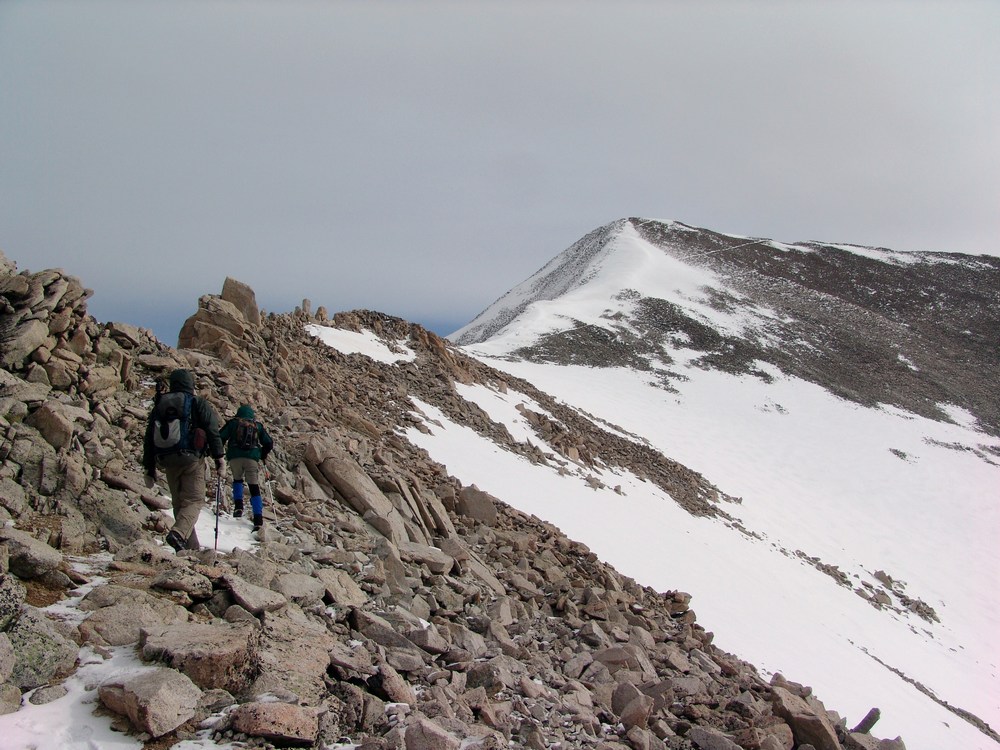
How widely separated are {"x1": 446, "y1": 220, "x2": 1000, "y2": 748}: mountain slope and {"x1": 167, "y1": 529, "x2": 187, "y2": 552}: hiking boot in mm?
7490

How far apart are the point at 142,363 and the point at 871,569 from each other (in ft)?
75.4

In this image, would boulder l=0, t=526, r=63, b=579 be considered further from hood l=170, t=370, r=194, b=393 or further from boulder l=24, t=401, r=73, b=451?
hood l=170, t=370, r=194, b=393

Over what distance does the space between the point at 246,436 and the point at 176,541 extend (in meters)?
1.88

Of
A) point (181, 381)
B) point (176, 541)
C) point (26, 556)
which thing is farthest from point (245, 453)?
point (26, 556)

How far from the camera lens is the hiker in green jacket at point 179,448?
20.9 ft

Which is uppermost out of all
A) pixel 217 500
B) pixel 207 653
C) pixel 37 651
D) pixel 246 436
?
pixel 246 436

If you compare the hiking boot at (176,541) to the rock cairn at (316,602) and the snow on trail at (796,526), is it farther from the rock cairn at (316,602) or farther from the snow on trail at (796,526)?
the snow on trail at (796,526)

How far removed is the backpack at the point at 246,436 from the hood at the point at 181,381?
1.18 metres

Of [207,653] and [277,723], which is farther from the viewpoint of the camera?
[207,653]

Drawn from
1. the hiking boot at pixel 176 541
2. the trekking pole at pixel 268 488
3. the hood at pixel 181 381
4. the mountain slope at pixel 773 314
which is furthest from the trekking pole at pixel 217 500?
the mountain slope at pixel 773 314

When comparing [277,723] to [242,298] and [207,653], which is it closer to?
[207,653]

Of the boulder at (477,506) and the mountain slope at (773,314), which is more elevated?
the mountain slope at (773,314)

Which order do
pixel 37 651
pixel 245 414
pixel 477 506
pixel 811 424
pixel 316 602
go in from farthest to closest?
pixel 811 424, pixel 477 506, pixel 245 414, pixel 316 602, pixel 37 651

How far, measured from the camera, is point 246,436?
7648 millimetres
